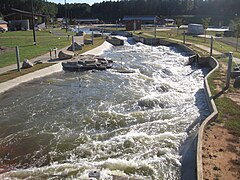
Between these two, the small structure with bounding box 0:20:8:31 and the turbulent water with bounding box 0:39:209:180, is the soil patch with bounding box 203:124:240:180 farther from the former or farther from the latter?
the small structure with bounding box 0:20:8:31

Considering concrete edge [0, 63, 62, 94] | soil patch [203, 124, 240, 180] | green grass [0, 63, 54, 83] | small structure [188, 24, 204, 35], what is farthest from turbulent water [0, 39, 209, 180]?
small structure [188, 24, 204, 35]

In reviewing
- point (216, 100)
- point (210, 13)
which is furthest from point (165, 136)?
point (210, 13)

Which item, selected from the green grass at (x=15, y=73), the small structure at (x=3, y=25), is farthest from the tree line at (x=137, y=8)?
the green grass at (x=15, y=73)

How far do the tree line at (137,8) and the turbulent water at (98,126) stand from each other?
83.8 metres

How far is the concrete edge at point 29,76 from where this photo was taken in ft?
57.1

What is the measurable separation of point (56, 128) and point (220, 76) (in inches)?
447

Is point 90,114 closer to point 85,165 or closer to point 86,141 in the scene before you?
point 86,141

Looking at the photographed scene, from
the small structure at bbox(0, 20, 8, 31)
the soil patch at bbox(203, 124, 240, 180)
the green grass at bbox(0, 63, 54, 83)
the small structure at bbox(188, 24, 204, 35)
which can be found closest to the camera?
the soil patch at bbox(203, 124, 240, 180)

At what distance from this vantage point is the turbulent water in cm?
859

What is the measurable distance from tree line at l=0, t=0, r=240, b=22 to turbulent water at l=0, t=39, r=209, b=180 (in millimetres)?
83841

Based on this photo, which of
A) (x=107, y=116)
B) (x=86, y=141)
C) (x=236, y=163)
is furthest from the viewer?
(x=107, y=116)

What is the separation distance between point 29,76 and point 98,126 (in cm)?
1019

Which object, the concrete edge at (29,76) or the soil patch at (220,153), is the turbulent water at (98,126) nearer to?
the concrete edge at (29,76)

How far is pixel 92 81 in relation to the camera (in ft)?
65.9
